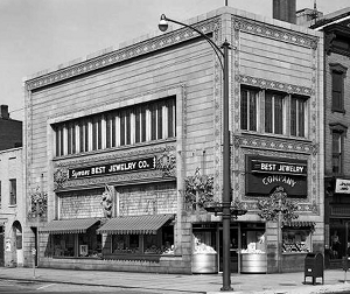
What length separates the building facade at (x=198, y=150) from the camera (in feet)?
117

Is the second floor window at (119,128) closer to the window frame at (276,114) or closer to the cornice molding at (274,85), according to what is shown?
the cornice molding at (274,85)

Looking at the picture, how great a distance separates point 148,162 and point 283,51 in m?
8.81

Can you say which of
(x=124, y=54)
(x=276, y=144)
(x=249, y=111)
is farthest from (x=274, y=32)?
(x=124, y=54)

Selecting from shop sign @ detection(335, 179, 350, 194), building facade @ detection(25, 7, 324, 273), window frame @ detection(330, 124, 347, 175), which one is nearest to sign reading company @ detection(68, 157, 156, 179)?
building facade @ detection(25, 7, 324, 273)

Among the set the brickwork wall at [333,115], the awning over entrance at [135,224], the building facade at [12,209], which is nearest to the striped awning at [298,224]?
the brickwork wall at [333,115]

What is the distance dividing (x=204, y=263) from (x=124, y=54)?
12.4 metres

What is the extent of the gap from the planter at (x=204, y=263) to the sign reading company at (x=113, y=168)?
5689mm

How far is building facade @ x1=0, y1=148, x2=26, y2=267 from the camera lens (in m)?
49.2

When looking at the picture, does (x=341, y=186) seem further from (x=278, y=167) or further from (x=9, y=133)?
(x=9, y=133)

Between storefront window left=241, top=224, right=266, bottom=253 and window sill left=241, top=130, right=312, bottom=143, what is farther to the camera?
storefront window left=241, top=224, right=266, bottom=253

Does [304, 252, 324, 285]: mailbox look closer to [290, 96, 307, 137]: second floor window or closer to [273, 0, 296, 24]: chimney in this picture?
[290, 96, 307, 137]: second floor window

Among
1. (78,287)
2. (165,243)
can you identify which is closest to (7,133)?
(165,243)

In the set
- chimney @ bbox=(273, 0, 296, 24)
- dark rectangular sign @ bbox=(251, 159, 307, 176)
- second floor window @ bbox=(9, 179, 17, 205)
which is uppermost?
chimney @ bbox=(273, 0, 296, 24)

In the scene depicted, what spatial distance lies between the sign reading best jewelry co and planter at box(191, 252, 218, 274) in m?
3.47
